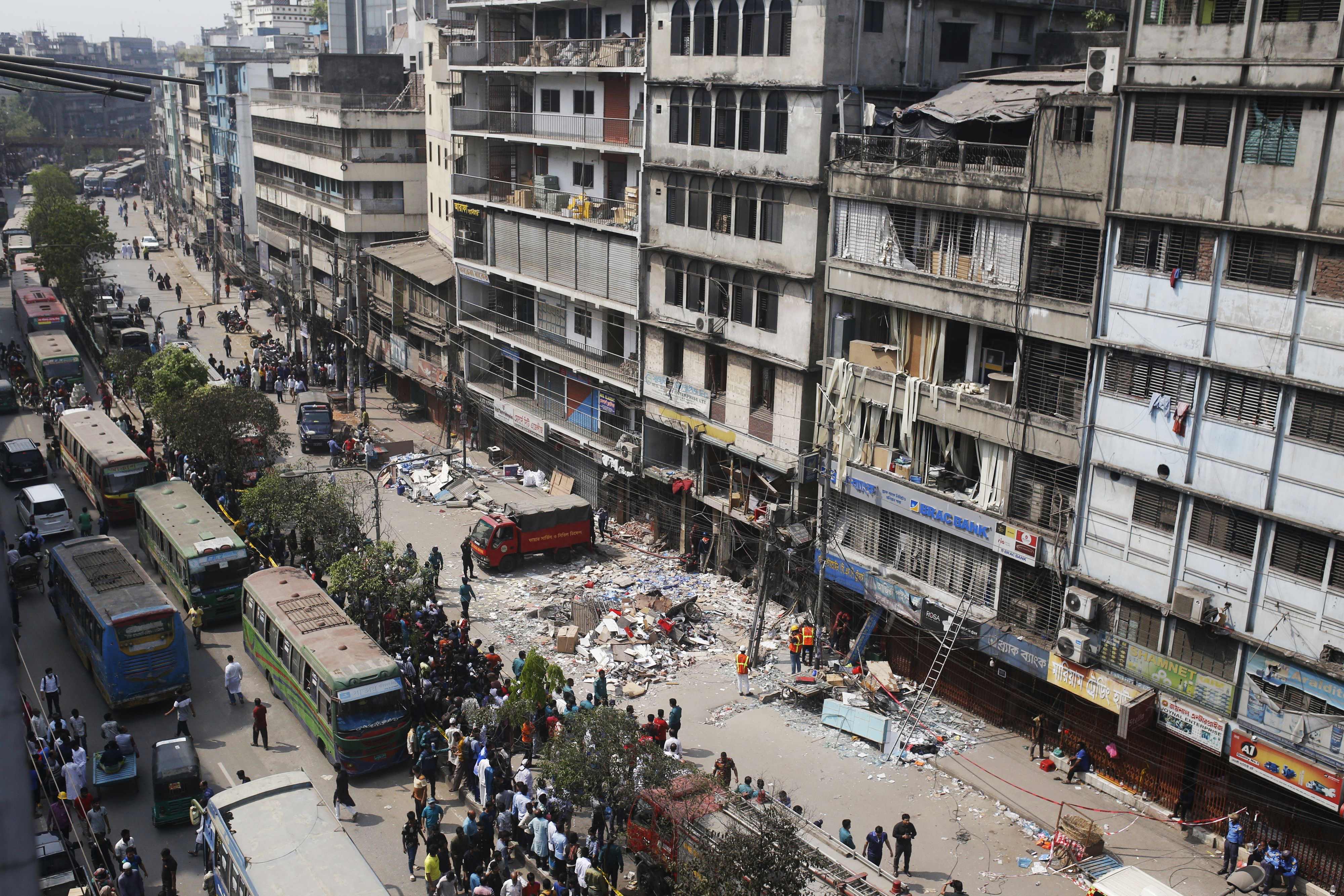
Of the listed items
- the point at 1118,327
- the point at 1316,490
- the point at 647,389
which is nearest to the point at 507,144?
the point at 647,389

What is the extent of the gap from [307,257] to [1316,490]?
182 ft

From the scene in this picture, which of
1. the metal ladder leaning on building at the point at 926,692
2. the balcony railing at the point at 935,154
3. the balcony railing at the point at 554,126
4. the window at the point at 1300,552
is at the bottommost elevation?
the metal ladder leaning on building at the point at 926,692

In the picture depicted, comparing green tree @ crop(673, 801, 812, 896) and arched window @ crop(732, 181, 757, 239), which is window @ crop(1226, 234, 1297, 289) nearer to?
green tree @ crop(673, 801, 812, 896)

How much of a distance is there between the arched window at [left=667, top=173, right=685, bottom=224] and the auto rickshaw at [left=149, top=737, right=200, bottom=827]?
798 inches

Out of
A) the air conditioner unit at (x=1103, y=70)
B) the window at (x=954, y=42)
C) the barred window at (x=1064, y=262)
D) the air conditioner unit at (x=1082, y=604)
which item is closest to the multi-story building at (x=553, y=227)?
the window at (x=954, y=42)

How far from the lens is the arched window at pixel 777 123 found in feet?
99.2

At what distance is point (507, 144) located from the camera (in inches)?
1799

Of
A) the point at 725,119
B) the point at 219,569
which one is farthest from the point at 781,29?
the point at 219,569

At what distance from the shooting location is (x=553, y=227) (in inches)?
1620

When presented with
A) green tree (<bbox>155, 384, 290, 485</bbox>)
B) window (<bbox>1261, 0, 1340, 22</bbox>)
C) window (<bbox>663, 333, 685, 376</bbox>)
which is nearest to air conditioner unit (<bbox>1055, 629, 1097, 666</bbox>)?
window (<bbox>1261, 0, 1340, 22</bbox>)

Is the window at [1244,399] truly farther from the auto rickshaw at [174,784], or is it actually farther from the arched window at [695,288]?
the auto rickshaw at [174,784]

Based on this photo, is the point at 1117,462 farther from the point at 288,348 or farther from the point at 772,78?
the point at 288,348

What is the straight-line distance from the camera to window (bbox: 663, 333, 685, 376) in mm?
36000

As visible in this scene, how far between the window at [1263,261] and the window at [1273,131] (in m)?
1.29
